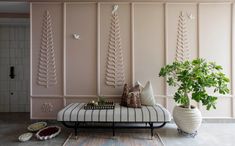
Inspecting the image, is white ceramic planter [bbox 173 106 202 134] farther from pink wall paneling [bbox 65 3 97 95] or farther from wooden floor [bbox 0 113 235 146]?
pink wall paneling [bbox 65 3 97 95]

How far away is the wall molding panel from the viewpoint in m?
3.71

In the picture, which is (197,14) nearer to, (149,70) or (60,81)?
(149,70)

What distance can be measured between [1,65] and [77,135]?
3.12 metres

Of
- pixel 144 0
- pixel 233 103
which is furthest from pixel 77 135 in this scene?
pixel 233 103

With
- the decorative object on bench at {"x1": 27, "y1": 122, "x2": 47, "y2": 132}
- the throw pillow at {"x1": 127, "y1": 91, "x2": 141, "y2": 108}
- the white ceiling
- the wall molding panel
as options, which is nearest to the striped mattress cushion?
the throw pillow at {"x1": 127, "y1": 91, "x2": 141, "y2": 108}

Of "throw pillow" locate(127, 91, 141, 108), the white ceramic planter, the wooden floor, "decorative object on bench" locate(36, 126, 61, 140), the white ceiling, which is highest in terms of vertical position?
the white ceiling

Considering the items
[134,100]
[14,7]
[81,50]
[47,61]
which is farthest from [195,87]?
[14,7]

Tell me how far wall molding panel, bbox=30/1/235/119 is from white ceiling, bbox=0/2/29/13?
326mm

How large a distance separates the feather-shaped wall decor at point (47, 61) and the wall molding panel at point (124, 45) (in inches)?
1.2

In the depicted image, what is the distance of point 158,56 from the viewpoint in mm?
3729

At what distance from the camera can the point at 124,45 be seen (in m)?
3.73

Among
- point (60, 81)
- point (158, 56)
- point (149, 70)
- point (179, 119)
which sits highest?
point (158, 56)

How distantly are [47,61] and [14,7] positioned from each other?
155 centimetres

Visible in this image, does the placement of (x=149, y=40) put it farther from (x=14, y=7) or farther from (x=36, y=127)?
(x=14, y=7)
